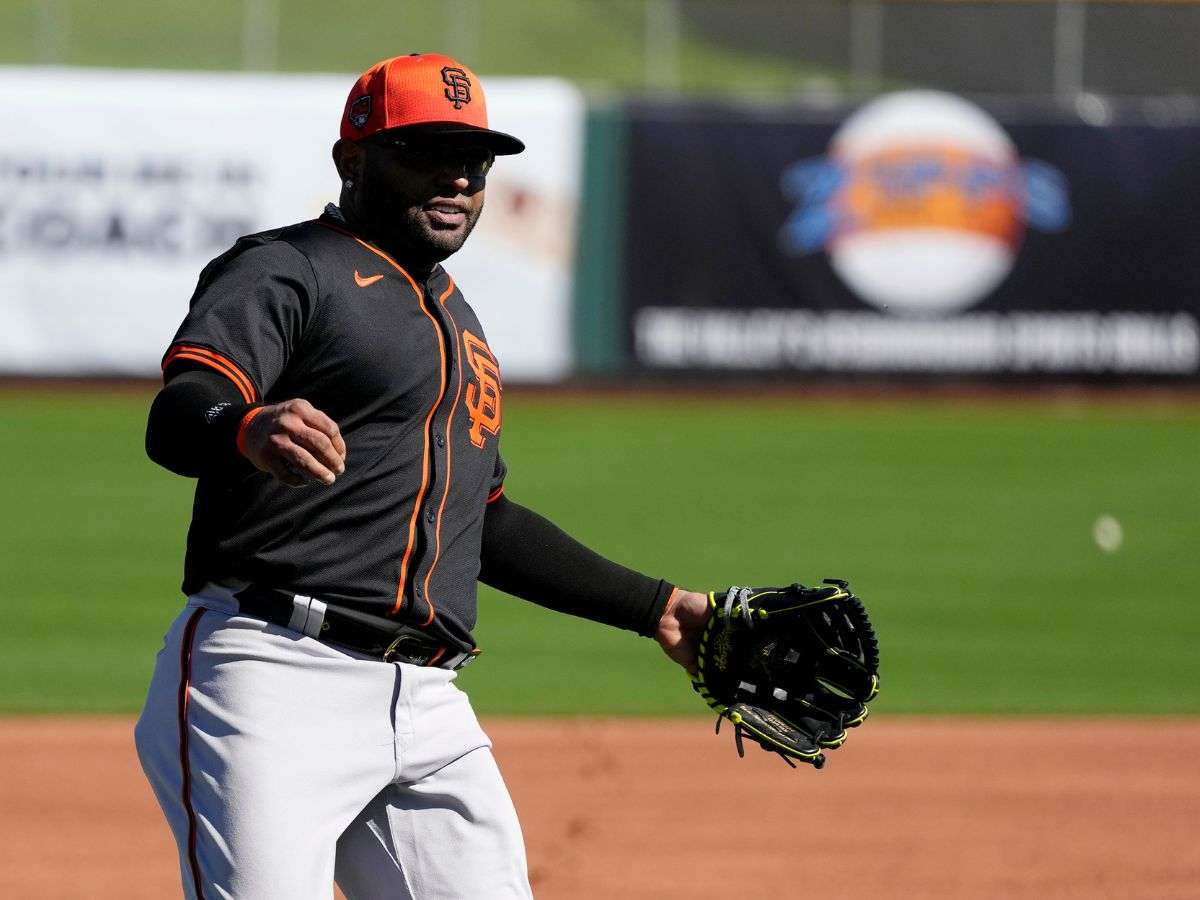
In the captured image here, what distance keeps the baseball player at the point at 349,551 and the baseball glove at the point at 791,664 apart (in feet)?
1.89

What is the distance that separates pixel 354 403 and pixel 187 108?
14.3 metres

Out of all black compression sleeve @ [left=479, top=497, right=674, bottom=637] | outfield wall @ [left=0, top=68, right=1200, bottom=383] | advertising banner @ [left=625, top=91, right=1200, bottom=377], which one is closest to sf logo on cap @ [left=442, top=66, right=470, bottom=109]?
black compression sleeve @ [left=479, top=497, right=674, bottom=637]

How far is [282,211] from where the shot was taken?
54.9 ft

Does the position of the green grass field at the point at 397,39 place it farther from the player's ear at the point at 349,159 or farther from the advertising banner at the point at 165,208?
the player's ear at the point at 349,159

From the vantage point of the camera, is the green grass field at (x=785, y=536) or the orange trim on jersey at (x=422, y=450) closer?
the orange trim on jersey at (x=422, y=450)

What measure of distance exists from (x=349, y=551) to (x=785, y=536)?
8696 mm

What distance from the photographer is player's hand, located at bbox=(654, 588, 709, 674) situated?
3.74m

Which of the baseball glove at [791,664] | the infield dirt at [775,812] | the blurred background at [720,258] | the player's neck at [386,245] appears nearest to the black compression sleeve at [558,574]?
the baseball glove at [791,664]

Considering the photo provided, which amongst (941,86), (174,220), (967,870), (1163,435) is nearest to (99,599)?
(967,870)

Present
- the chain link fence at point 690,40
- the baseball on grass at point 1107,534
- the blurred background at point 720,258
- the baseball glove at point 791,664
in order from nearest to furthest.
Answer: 1. the baseball glove at point 791,664
2. the baseball on grass at point 1107,534
3. the blurred background at point 720,258
4. the chain link fence at point 690,40

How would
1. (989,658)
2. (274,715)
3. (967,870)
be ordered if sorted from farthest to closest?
(989,658) < (967,870) < (274,715)

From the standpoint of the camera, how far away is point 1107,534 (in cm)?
1195

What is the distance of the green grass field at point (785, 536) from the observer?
8633 mm

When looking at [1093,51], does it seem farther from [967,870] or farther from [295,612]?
[295,612]
